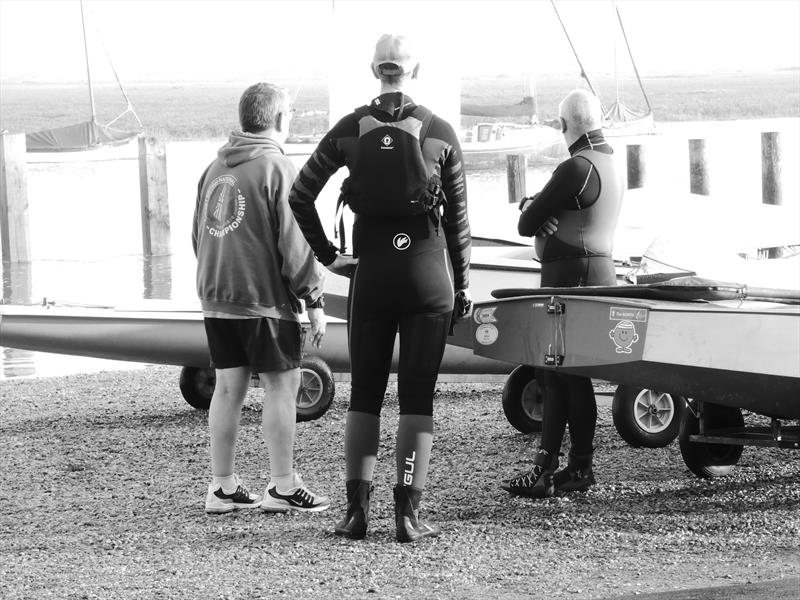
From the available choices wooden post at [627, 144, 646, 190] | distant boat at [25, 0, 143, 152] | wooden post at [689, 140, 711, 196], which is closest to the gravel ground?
wooden post at [627, 144, 646, 190]

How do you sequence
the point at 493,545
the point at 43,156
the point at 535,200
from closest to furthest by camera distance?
the point at 493,545
the point at 535,200
the point at 43,156

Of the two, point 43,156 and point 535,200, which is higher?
point 43,156

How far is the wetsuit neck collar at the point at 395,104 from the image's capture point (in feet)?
14.7

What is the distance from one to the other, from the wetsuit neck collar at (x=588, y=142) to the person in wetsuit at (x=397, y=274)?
102 cm

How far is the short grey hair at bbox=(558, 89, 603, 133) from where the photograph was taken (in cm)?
538

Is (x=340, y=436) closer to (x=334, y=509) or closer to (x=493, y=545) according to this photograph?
(x=334, y=509)

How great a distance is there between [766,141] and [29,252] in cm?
1091

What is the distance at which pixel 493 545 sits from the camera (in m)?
4.62

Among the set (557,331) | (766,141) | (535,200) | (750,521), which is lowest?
(750,521)

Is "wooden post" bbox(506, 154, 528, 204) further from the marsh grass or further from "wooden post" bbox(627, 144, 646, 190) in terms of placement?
the marsh grass

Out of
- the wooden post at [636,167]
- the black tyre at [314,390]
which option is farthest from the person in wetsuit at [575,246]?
the wooden post at [636,167]

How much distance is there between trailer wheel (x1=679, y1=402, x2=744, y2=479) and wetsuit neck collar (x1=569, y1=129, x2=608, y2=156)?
47.4 inches

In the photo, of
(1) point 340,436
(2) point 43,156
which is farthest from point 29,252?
(2) point 43,156

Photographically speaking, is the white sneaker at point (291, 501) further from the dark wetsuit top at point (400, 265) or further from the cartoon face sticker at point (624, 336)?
the cartoon face sticker at point (624, 336)
